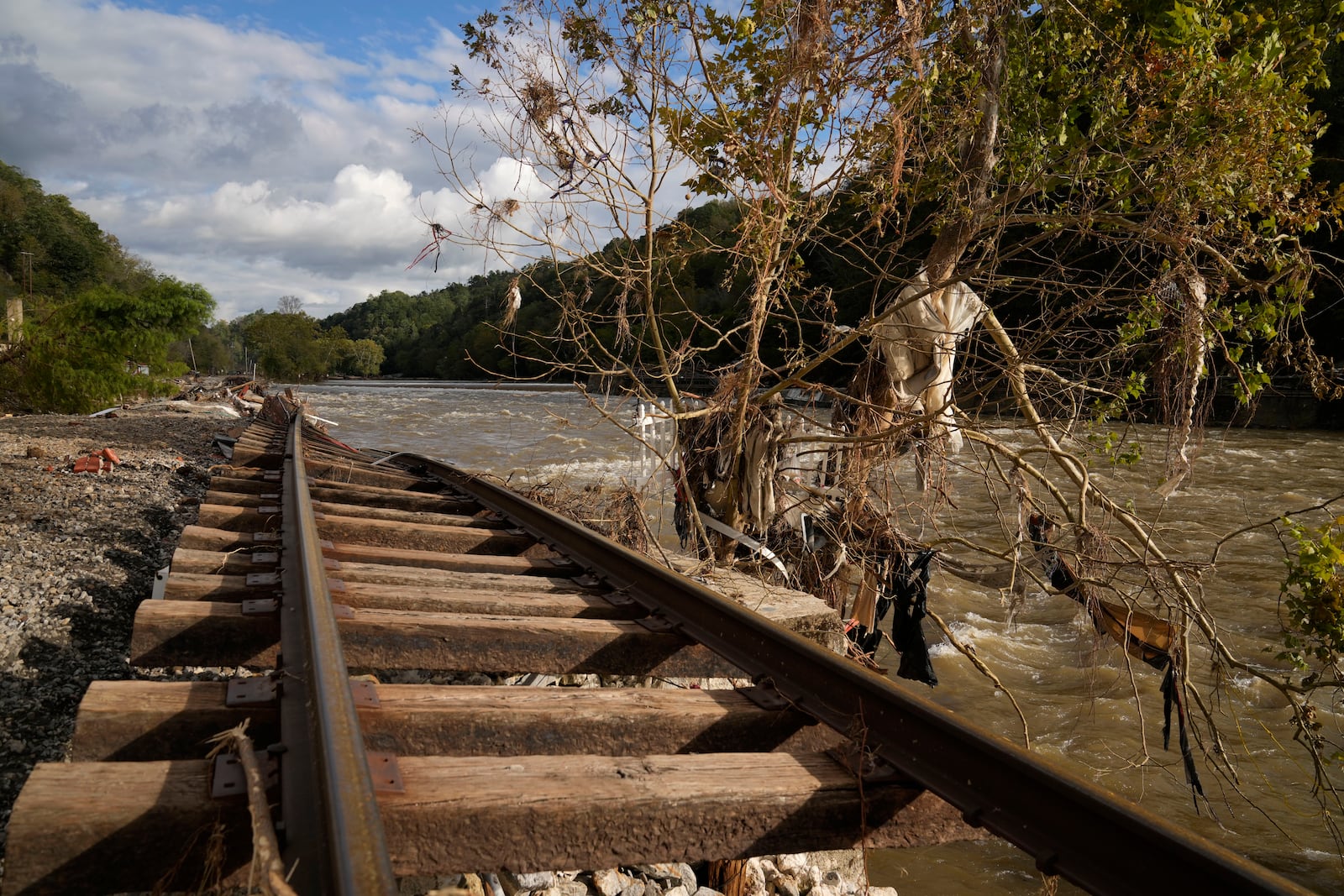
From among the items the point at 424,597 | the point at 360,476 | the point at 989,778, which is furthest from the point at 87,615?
the point at 989,778

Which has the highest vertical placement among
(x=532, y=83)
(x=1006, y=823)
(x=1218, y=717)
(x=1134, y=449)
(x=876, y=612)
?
(x=532, y=83)

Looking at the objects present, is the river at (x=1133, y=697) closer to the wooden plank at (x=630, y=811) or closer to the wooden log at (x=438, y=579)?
the wooden plank at (x=630, y=811)

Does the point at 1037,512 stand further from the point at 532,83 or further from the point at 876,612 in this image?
the point at 532,83

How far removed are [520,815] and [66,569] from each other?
3.64 m

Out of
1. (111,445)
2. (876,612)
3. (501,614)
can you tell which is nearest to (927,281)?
(876,612)

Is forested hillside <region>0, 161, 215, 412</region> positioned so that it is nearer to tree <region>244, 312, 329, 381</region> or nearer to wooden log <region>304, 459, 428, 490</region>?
wooden log <region>304, 459, 428, 490</region>

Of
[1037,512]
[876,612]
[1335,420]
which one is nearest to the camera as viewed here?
[1037,512]

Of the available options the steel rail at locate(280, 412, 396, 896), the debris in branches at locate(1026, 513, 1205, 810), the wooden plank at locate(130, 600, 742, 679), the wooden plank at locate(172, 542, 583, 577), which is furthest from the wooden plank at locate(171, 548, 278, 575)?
the debris in branches at locate(1026, 513, 1205, 810)

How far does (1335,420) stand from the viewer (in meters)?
24.3

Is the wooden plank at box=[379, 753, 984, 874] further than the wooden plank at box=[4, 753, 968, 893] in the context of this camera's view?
Yes

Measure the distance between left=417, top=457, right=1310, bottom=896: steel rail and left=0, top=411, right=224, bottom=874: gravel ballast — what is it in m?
1.93

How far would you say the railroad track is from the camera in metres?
1.48

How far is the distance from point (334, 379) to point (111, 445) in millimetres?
111043

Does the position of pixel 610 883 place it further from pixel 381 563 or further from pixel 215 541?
pixel 215 541
